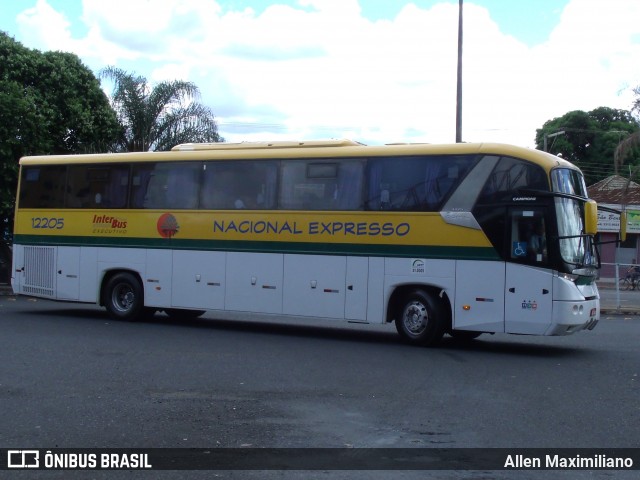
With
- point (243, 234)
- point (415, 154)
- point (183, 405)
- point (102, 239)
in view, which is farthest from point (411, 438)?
point (102, 239)

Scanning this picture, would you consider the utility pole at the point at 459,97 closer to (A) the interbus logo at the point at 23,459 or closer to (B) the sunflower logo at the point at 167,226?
(B) the sunflower logo at the point at 167,226

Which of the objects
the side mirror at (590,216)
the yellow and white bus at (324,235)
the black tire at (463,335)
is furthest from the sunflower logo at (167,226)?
the side mirror at (590,216)

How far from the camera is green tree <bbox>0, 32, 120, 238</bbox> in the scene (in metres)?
29.4

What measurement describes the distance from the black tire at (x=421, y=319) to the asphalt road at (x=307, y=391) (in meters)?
0.29

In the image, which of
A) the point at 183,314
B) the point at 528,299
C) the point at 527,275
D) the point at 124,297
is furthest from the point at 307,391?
the point at 183,314

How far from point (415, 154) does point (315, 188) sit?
2101mm

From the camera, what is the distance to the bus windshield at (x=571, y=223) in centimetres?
1402

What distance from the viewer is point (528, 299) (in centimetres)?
1407

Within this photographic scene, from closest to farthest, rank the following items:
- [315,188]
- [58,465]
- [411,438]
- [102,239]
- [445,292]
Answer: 1. [58,465]
2. [411,438]
3. [445,292]
4. [315,188]
5. [102,239]

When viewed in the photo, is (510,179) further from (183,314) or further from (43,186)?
(43,186)

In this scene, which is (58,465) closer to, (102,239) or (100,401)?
(100,401)

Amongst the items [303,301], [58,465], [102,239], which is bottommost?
[58,465]

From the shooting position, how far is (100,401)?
31.3 ft

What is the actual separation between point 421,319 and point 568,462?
7.74 metres
